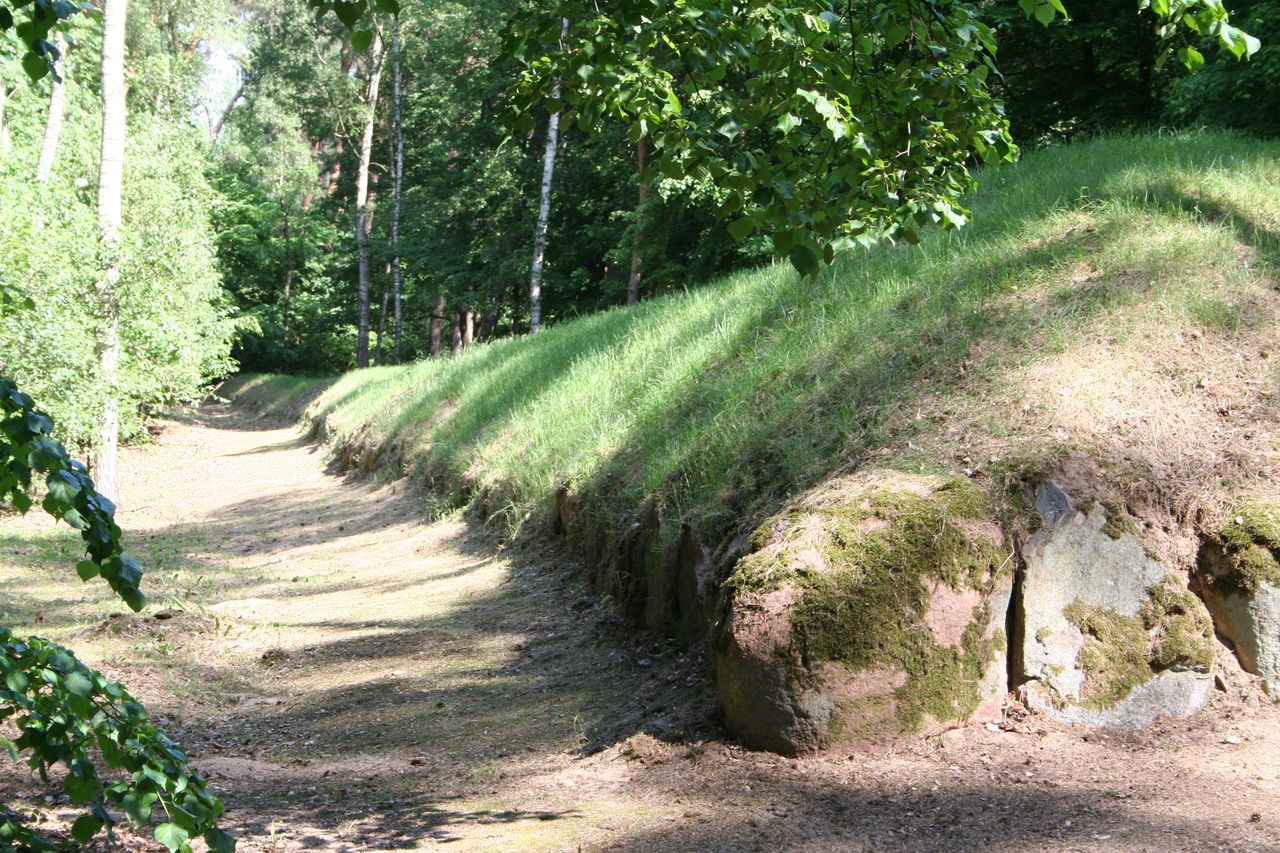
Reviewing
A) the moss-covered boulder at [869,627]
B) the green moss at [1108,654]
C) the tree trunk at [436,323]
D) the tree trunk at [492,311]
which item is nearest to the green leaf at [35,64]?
the moss-covered boulder at [869,627]

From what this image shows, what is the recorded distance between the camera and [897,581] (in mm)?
4941

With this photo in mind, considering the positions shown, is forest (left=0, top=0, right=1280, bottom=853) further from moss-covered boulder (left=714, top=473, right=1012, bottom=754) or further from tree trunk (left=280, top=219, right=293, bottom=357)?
tree trunk (left=280, top=219, right=293, bottom=357)

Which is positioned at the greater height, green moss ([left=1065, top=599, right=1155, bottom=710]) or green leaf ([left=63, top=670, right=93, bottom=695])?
green leaf ([left=63, top=670, right=93, bottom=695])

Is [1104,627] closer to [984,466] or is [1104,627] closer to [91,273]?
[984,466]

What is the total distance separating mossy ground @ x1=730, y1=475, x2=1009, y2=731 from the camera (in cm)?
480

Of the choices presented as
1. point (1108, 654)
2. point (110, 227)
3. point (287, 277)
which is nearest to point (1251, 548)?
point (1108, 654)

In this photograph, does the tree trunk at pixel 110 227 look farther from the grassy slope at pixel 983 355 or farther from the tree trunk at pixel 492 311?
the tree trunk at pixel 492 311

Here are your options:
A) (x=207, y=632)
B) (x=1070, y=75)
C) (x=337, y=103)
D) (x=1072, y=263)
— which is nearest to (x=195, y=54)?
(x=337, y=103)

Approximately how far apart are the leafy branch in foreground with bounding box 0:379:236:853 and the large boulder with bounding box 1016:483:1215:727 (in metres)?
3.98

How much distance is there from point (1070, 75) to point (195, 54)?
3686 centimetres

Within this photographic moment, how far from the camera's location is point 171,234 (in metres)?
19.2

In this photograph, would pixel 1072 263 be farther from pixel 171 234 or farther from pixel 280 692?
pixel 171 234

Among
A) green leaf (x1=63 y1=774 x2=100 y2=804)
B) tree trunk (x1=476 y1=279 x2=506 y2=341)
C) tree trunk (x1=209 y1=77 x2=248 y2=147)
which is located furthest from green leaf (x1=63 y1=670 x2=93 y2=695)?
tree trunk (x1=209 y1=77 x2=248 y2=147)

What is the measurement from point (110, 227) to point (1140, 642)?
43.2ft
